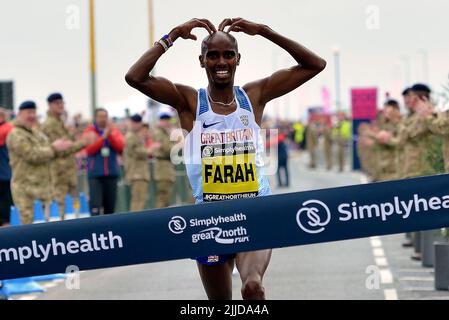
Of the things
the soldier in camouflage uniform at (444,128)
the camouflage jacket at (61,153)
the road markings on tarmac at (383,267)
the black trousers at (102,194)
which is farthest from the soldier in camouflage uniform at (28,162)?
the soldier in camouflage uniform at (444,128)

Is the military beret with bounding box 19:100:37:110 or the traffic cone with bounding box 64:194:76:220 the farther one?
the traffic cone with bounding box 64:194:76:220

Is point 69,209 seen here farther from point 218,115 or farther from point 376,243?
point 218,115

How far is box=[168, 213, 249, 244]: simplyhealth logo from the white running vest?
32.3 inches

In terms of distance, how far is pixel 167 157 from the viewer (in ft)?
82.2

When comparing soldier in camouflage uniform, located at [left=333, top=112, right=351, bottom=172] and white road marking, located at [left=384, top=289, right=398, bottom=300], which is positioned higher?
soldier in camouflage uniform, located at [left=333, top=112, right=351, bottom=172]

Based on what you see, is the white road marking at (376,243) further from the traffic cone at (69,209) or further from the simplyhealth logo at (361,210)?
the simplyhealth logo at (361,210)

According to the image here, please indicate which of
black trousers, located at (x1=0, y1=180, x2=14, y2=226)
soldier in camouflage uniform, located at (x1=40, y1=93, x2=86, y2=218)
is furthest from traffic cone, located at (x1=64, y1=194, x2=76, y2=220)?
black trousers, located at (x1=0, y1=180, x2=14, y2=226)

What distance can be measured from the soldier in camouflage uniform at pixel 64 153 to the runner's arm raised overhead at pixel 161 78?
9.01 metres

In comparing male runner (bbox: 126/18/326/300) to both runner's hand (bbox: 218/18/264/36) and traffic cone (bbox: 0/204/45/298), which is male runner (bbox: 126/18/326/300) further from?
traffic cone (bbox: 0/204/45/298)

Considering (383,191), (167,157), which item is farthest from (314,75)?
(167,157)

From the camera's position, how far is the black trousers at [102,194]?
20047 millimetres

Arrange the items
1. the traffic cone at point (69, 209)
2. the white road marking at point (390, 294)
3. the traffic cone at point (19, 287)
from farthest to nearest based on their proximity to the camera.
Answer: the traffic cone at point (69, 209)
the traffic cone at point (19, 287)
the white road marking at point (390, 294)

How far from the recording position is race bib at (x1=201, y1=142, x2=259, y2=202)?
8281mm
